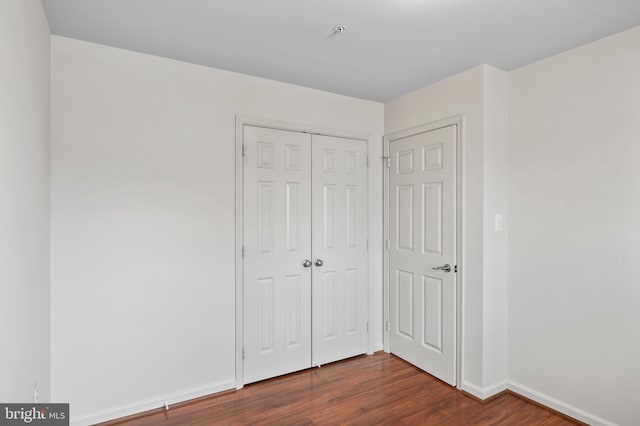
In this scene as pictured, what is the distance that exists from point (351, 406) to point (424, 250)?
Answer: 4.53 ft

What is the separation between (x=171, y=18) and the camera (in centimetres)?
197

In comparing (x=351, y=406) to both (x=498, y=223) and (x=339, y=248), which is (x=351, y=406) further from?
(x=498, y=223)

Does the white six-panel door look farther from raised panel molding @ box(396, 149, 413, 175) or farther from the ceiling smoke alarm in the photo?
the ceiling smoke alarm

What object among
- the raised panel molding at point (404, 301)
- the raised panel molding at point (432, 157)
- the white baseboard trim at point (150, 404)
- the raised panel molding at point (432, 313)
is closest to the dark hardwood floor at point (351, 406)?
the white baseboard trim at point (150, 404)

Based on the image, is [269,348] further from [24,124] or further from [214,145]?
[24,124]

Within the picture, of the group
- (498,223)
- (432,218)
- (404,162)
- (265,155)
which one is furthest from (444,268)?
(265,155)

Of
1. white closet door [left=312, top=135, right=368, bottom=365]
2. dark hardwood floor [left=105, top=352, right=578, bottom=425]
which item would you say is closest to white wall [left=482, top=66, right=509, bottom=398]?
dark hardwood floor [left=105, top=352, right=578, bottom=425]

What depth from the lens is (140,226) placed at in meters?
2.40

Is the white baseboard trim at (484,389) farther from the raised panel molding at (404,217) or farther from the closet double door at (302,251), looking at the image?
the raised panel molding at (404,217)

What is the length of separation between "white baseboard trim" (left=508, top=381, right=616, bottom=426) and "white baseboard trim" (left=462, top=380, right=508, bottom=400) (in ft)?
0.27

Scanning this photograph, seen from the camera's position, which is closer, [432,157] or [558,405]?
[558,405]

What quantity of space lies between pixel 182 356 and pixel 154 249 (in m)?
0.81

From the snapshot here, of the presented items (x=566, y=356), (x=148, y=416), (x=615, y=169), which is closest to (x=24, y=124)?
(x=148, y=416)

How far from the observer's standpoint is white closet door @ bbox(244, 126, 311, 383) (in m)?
2.83
